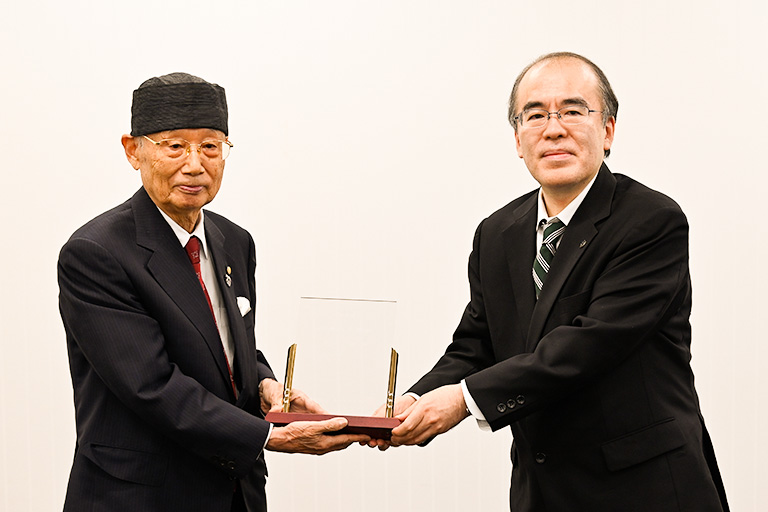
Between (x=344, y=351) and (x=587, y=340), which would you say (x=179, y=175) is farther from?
(x=587, y=340)

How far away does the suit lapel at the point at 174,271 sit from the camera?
7.26ft

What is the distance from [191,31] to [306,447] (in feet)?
7.25

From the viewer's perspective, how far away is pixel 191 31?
384cm

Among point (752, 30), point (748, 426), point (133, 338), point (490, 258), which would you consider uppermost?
point (752, 30)

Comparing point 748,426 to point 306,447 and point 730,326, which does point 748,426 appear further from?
point 306,447

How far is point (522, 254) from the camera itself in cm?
248

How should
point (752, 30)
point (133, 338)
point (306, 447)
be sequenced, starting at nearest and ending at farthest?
1. point (133, 338)
2. point (306, 447)
3. point (752, 30)

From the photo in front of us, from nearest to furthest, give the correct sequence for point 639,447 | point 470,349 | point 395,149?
point 639,447 < point 470,349 < point 395,149

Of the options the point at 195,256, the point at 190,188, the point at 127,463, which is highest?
the point at 190,188

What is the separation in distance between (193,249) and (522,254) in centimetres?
90

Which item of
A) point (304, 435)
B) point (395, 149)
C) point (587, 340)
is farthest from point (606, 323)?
point (395, 149)

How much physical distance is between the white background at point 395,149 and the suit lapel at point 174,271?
5.24ft

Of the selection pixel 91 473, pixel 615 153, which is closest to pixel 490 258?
pixel 91 473

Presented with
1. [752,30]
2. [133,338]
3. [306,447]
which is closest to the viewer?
[133,338]
